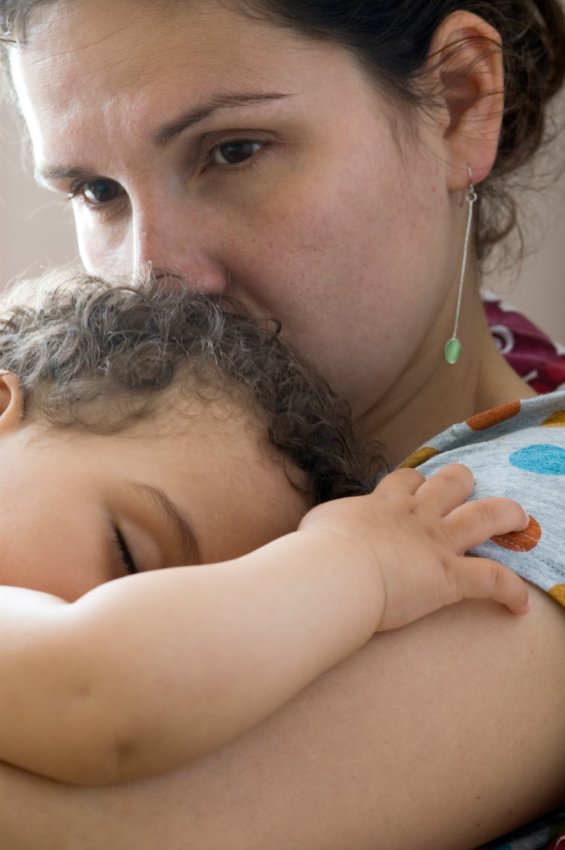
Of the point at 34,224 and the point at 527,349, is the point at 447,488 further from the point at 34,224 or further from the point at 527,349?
the point at 34,224

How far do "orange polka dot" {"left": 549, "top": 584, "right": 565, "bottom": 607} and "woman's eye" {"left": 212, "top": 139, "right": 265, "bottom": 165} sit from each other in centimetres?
58

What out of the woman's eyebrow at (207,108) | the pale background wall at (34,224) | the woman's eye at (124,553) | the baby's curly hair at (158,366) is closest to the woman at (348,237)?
the woman's eyebrow at (207,108)

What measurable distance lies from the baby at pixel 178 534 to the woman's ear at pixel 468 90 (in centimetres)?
34

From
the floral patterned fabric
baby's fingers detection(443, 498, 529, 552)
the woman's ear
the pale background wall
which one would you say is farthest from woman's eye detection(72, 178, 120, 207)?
the pale background wall

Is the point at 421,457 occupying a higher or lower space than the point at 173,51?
lower

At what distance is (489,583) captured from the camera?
838mm

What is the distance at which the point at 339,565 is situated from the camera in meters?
0.77

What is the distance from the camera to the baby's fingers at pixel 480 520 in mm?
871

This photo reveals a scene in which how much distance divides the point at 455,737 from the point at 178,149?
0.68 meters

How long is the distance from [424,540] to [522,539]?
0.36 feet

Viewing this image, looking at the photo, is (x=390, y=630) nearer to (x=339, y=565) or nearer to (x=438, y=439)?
(x=339, y=565)

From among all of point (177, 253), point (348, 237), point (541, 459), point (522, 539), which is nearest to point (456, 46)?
point (348, 237)

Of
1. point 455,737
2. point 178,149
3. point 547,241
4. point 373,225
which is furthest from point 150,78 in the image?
point 547,241

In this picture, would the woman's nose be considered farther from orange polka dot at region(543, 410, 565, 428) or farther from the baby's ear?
orange polka dot at region(543, 410, 565, 428)
